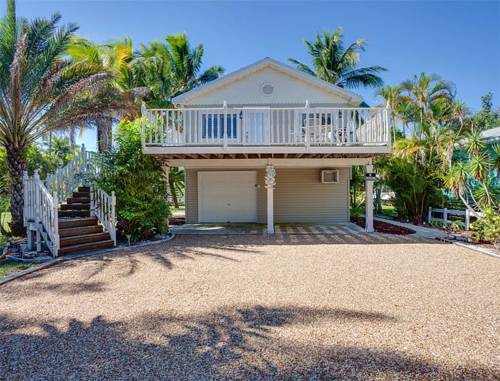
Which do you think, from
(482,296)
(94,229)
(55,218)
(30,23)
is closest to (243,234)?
(94,229)

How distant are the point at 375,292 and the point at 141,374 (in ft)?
10.7

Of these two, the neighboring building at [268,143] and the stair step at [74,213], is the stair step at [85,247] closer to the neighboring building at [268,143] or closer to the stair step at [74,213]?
the stair step at [74,213]

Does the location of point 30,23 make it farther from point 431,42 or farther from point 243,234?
point 431,42

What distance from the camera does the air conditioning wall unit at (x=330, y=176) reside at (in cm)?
1167

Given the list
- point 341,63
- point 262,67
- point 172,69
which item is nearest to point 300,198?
point 262,67

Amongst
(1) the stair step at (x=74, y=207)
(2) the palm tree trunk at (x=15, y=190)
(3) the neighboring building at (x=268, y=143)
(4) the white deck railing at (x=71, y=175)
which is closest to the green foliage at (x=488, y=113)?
(3) the neighboring building at (x=268, y=143)

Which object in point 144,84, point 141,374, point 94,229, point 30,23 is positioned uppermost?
point 144,84

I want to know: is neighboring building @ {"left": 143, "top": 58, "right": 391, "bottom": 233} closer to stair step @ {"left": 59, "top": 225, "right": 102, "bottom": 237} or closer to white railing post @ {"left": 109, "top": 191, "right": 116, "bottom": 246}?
white railing post @ {"left": 109, "top": 191, "right": 116, "bottom": 246}

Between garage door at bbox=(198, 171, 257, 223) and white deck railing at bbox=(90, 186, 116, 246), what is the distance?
4.59m

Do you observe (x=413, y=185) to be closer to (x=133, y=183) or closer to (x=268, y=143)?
(x=268, y=143)

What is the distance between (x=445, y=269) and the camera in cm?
543

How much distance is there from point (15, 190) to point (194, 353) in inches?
329

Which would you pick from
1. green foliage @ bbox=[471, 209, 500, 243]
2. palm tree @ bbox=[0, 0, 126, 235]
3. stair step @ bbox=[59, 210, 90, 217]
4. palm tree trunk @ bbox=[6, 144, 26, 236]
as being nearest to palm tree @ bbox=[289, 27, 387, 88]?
green foliage @ bbox=[471, 209, 500, 243]

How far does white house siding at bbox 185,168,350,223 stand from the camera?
12031 millimetres
